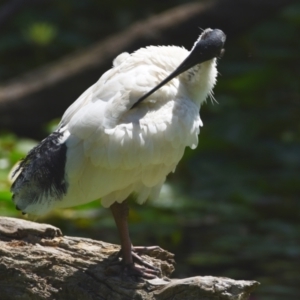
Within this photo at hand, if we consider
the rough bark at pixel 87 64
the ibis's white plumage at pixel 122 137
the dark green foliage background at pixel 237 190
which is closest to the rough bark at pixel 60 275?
the ibis's white plumage at pixel 122 137

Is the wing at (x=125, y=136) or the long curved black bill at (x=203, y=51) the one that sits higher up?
the long curved black bill at (x=203, y=51)

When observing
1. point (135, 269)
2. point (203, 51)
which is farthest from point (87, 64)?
point (135, 269)

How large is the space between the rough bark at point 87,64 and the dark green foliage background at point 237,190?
0.39m

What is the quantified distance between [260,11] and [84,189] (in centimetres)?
529

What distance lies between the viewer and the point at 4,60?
35.1 ft

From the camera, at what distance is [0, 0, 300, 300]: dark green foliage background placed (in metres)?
7.33

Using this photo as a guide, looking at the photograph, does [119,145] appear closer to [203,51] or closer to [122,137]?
[122,137]

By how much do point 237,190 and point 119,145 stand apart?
3.43 m

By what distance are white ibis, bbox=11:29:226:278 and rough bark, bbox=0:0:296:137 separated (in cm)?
402

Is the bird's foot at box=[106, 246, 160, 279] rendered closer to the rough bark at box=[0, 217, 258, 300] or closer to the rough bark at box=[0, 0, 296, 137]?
the rough bark at box=[0, 217, 258, 300]

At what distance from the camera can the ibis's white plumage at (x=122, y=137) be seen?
449cm

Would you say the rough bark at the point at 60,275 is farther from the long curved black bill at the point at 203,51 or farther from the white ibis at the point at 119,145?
the long curved black bill at the point at 203,51

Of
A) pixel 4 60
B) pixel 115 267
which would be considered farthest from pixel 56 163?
pixel 4 60

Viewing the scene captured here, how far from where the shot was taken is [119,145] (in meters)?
4.48
